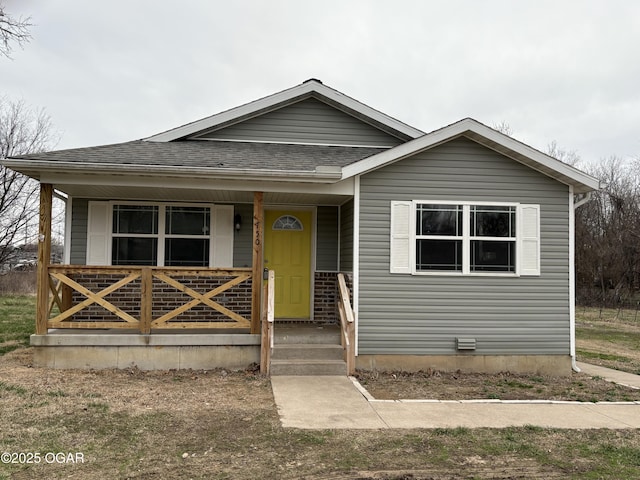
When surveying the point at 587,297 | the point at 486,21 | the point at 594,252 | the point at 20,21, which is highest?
the point at 486,21

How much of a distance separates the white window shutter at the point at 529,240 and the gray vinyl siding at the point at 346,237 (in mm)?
2714

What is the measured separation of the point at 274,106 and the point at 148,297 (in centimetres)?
446

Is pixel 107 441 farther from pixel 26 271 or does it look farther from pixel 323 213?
pixel 26 271

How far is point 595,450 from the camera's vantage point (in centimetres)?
470

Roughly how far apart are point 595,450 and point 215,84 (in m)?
22.8

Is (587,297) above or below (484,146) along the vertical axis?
below

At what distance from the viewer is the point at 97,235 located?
886 cm

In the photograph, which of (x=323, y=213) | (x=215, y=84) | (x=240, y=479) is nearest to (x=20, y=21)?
(x=323, y=213)

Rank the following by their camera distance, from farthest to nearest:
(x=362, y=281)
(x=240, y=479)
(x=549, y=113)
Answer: (x=549, y=113)
(x=362, y=281)
(x=240, y=479)

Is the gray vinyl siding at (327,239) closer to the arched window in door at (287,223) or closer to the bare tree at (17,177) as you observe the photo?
the arched window in door at (287,223)

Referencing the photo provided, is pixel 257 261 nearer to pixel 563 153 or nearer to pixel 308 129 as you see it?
pixel 308 129

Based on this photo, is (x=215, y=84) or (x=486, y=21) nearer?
(x=486, y=21)

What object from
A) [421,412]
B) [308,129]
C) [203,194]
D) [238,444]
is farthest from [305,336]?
[308,129]

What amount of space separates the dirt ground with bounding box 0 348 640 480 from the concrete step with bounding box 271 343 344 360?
1.36 metres
